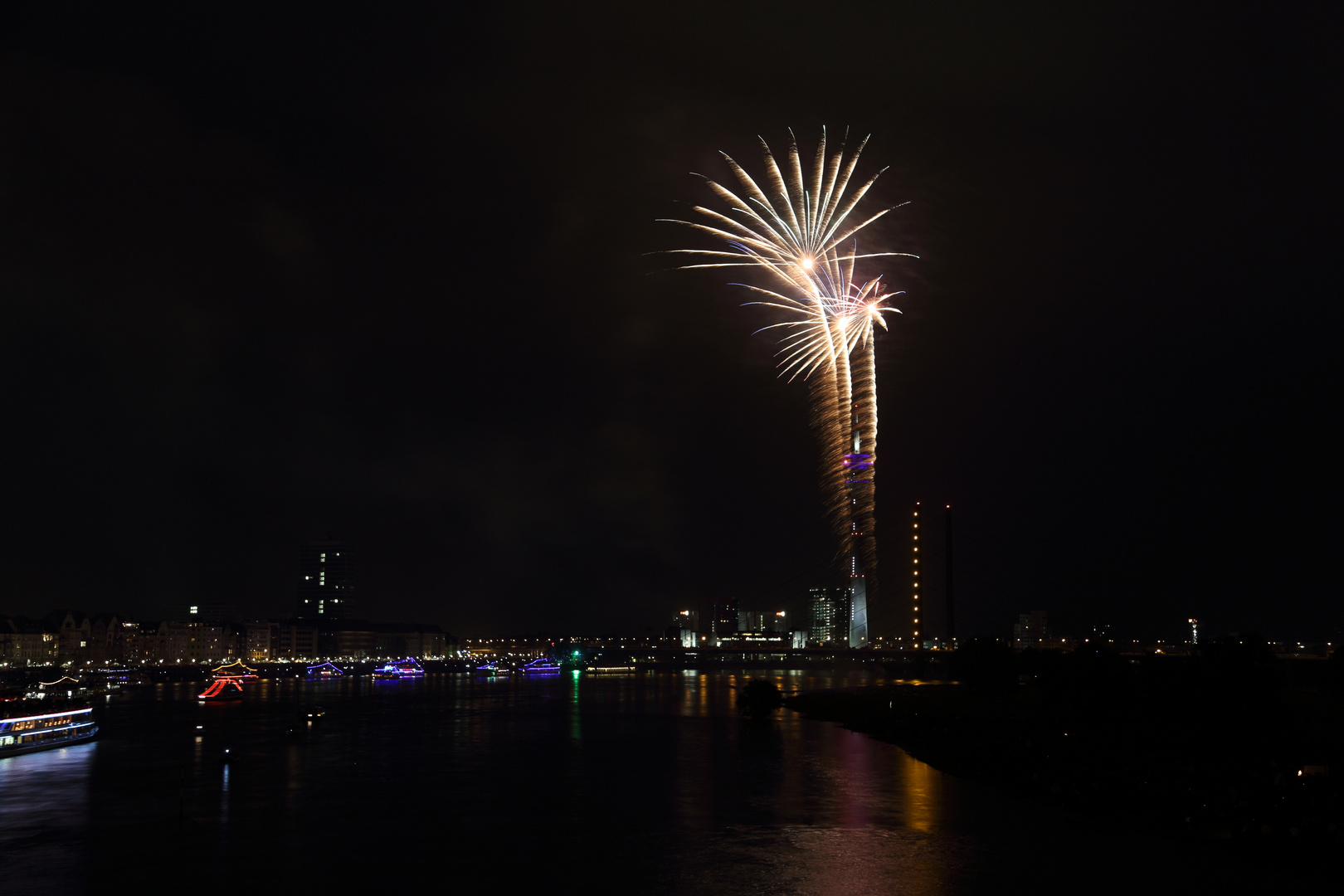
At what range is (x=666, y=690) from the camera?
513ft

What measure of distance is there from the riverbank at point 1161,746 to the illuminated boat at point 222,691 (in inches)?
2773

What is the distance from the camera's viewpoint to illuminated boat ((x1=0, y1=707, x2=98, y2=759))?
194 feet

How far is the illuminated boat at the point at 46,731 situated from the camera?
59.2 m

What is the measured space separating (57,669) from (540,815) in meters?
189

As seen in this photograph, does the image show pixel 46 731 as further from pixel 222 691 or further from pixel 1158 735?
pixel 1158 735

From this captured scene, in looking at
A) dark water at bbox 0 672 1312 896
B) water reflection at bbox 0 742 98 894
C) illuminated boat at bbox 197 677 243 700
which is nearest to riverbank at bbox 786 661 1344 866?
dark water at bbox 0 672 1312 896

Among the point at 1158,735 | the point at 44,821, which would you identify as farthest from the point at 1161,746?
the point at 44,821

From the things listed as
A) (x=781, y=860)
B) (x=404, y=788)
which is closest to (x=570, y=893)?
(x=781, y=860)

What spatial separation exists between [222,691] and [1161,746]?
349 ft

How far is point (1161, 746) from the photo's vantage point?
171 ft

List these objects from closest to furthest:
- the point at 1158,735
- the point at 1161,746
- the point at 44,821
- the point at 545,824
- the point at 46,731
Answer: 1. the point at 44,821
2. the point at 545,824
3. the point at 1161,746
4. the point at 1158,735
5. the point at 46,731

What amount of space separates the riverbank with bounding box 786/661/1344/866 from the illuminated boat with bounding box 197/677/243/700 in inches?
2773

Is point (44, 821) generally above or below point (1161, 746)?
above

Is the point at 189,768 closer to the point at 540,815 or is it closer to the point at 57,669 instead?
the point at 540,815
